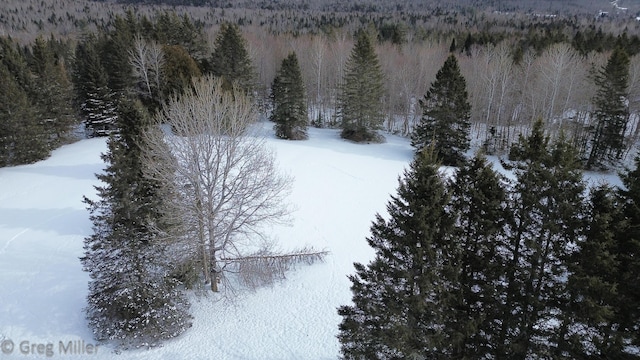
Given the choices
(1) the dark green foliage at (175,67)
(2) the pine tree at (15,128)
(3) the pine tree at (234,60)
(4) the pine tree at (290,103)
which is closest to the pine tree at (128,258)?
(2) the pine tree at (15,128)

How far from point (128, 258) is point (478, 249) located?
13.1 metres

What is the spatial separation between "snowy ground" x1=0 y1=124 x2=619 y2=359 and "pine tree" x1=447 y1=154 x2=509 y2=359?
7258 millimetres

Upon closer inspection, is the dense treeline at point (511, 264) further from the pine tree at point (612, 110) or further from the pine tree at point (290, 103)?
the pine tree at point (290, 103)

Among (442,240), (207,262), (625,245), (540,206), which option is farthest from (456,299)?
(207,262)

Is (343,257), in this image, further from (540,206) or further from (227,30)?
(227,30)

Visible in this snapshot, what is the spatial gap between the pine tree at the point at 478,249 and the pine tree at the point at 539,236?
0.35 m

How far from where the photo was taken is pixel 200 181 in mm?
16984

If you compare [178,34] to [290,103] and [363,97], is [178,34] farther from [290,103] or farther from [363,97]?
[363,97]

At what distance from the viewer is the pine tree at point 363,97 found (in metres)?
44.2

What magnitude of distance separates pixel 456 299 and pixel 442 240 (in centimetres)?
154

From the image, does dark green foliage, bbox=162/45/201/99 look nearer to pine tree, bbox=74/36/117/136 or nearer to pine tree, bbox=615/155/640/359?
pine tree, bbox=74/36/117/136

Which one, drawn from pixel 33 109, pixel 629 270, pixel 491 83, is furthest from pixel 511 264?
pixel 33 109

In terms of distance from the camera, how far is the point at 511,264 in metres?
10.8

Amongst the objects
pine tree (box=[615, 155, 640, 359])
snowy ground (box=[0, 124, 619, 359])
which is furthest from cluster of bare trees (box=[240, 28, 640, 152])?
pine tree (box=[615, 155, 640, 359])
